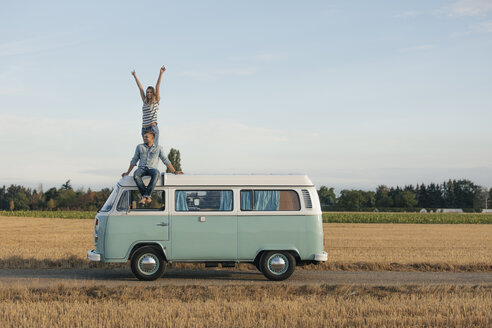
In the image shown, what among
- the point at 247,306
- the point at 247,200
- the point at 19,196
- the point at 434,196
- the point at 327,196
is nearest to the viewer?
the point at 247,306

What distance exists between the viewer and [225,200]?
41.3 feet

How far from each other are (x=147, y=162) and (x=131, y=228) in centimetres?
146

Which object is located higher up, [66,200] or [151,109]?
[151,109]

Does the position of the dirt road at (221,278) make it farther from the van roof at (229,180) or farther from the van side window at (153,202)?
the van roof at (229,180)

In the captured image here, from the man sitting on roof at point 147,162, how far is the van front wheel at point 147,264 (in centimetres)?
109

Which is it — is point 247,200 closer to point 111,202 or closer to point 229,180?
point 229,180

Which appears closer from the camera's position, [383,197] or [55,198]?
[55,198]

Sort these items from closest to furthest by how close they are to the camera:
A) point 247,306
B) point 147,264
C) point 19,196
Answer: point 247,306
point 147,264
point 19,196

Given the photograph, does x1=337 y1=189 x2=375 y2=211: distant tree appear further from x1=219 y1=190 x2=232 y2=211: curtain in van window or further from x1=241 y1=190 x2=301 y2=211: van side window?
x1=219 y1=190 x2=232 y2=211: curtain in van window

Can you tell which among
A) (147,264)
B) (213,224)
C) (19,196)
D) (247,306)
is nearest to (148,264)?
(147,264)

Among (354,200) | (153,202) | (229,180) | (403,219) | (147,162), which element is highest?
(354,200)

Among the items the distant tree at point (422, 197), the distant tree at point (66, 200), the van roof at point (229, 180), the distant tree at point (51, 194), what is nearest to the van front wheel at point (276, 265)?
the van roof at point (229, 180)

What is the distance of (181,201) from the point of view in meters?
12.5

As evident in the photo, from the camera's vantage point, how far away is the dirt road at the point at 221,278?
1218cm
